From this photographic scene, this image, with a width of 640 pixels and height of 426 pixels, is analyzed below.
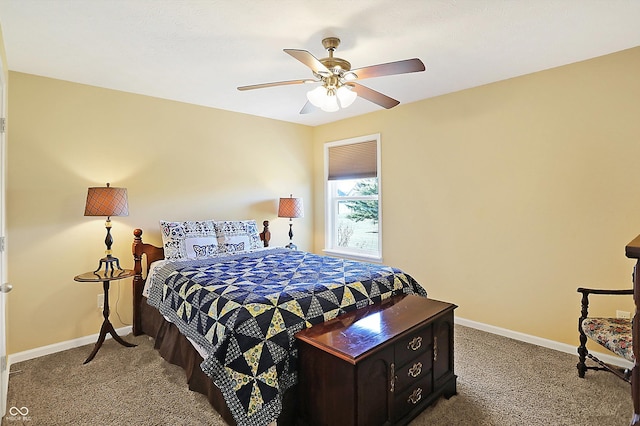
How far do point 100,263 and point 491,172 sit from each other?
3830mm

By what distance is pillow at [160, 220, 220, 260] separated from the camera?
3279 millimetres

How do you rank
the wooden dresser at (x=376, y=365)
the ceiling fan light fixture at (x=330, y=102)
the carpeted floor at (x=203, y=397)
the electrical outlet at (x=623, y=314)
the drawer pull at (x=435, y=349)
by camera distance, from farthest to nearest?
the electrical outlet at (x=623, y=314) < the ceiling fan light fixture at (x=330, y=102) < the drawer pull at (x=435, y=349) < the carpeted floor at (x=203, y=397) < the wooden dresser at (x=376, y=365)

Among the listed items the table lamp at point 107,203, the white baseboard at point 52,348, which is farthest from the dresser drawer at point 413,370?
the white baseboard at point 52,348

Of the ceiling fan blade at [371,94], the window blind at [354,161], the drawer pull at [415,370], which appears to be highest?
the ceiling fan blade at [371,94]

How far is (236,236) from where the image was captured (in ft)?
12.1

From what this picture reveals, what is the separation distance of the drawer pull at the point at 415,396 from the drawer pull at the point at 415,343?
255 millimetres

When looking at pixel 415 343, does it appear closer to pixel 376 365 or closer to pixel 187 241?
pixel 376 365

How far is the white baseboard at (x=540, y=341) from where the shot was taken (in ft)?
8.57

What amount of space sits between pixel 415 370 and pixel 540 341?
1.70 m

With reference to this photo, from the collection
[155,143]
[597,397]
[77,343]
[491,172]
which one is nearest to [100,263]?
[77,343]

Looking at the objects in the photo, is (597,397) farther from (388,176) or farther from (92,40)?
(92,40)

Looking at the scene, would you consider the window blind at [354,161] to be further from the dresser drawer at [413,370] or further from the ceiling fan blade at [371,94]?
the dresser drawer at [413,370]

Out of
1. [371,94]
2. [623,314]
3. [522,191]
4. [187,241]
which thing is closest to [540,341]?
[623,314]

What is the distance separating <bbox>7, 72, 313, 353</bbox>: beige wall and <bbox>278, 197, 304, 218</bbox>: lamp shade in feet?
1.74
